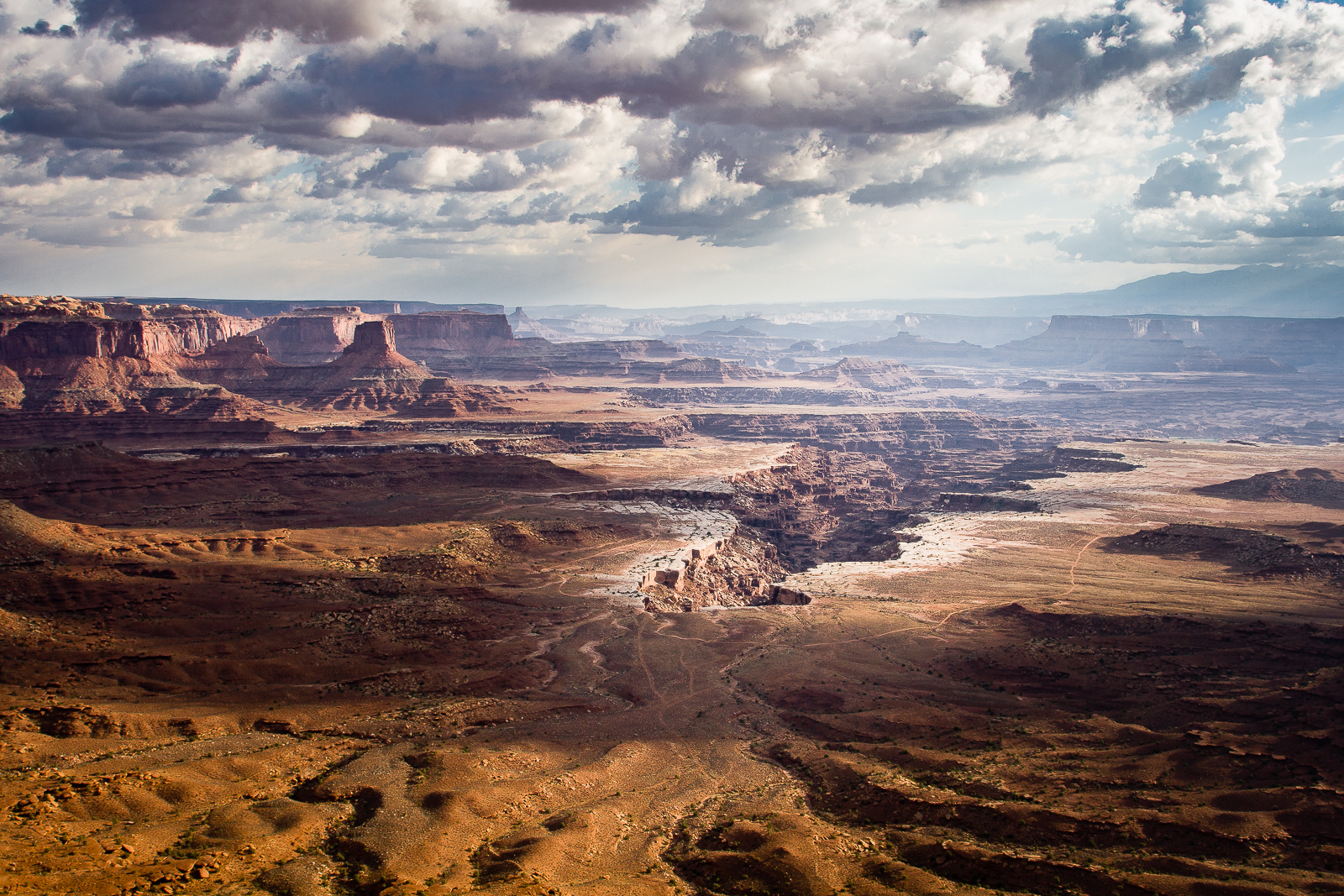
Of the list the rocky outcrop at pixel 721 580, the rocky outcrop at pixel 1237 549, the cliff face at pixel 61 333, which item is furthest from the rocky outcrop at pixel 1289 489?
the cliff face at pixel 61 333

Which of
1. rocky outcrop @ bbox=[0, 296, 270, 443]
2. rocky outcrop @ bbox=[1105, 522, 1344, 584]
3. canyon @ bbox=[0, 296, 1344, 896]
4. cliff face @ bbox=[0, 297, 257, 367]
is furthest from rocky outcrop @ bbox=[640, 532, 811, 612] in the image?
cliff face @ bbox=[0, 297, 257, 367]

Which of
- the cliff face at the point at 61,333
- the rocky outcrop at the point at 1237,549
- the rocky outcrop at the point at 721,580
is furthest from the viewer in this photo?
the cliff face at the point at 61,333

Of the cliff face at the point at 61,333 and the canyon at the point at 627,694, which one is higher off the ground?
the cliff face at the point at 61,333

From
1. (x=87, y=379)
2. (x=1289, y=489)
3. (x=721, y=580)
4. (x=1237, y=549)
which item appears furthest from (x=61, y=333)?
(x=1289, y=489)

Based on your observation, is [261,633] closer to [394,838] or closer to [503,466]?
[394,838]

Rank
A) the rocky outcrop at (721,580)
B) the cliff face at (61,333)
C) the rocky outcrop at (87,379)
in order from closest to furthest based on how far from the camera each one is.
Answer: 1. the rocky outcrop at (721,580)
2. the rocky outcrop at (87,379)
3. the cliff face at (61,333)

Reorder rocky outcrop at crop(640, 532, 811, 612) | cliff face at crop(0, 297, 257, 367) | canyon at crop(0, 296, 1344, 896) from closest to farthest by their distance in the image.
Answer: canyon at crop(0, 296, 1344, 896) → rocky outcrop at crop(640, 532, 811, 612) → cliff face at crop(0, 297, 257, 367)

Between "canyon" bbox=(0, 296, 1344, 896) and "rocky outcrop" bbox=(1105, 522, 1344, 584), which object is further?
"rocky outcrop" bbox=(1105, 522, 1344, 584)

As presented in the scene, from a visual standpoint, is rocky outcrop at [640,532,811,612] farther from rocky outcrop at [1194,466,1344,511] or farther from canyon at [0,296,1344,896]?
rocky outcrop at [1194,466,1344,511]

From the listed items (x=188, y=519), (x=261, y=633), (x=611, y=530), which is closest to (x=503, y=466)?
(x=611, y=530)

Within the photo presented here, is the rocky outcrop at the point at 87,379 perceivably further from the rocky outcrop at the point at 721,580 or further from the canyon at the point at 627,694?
the rocky outcrop at the point at 721,580

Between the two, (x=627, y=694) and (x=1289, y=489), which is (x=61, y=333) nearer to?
(x=627, y=694)
